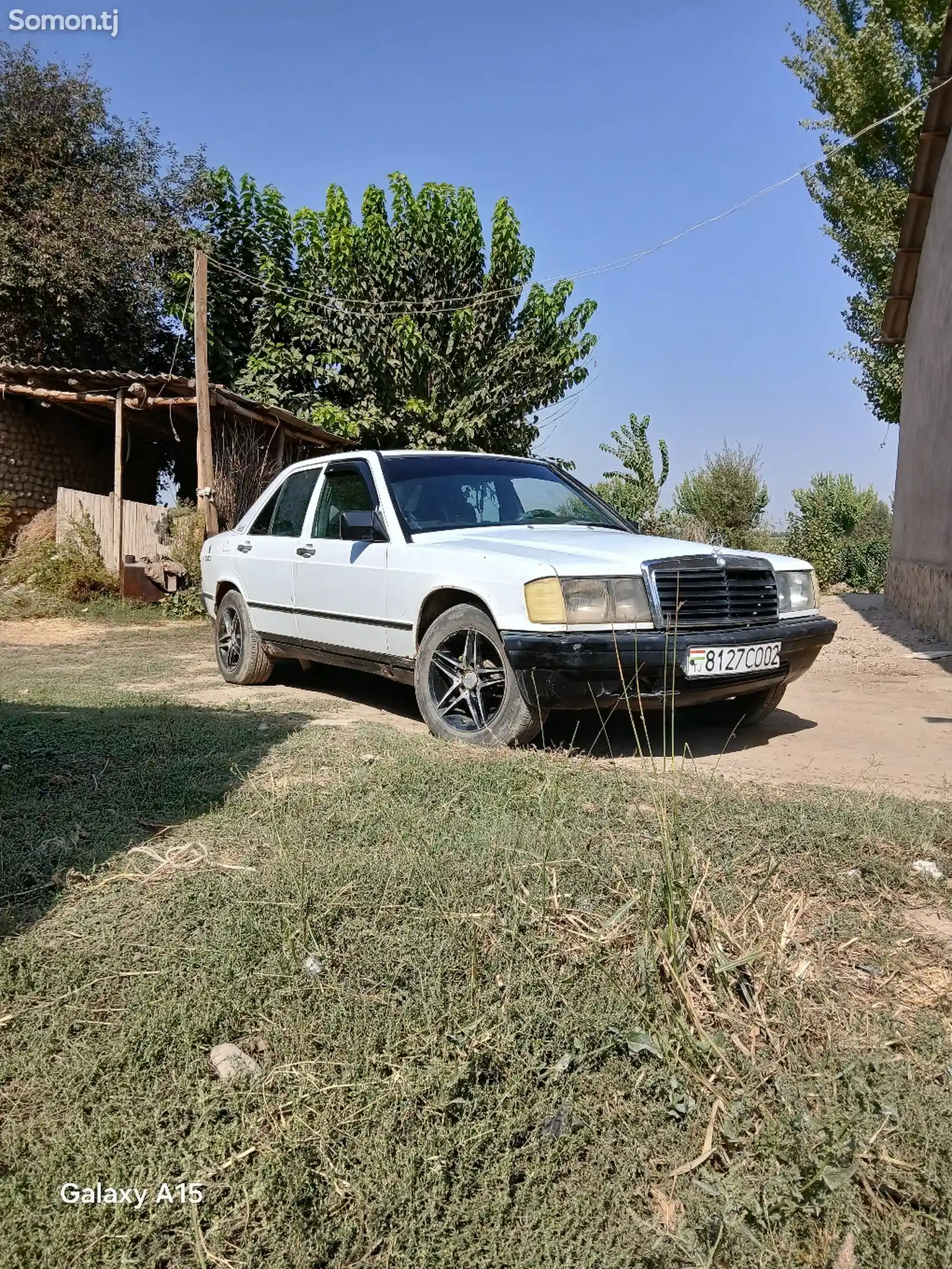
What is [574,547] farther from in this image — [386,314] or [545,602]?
[386,314]

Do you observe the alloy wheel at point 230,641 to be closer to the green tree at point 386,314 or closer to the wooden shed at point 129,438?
the wooden shed at point 129,438

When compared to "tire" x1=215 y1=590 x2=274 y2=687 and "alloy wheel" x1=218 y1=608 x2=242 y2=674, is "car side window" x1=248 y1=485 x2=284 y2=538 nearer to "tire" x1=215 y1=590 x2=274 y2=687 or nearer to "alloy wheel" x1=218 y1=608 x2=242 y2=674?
"tire" x1=215 y1=590 x2=274 y2=687

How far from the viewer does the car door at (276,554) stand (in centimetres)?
612

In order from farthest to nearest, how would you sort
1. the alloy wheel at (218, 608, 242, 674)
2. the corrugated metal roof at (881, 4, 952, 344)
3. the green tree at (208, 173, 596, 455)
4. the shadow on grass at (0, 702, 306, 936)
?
the green tree at (208, 173, 596, 455), the corrugated metal roof at (881, 4, 952, 344), the alloy wheel at (218, 608, 242, 674), the shadow on grass at (0, 702, 306, 936)

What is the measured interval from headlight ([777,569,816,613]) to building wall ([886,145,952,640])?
4.98 m

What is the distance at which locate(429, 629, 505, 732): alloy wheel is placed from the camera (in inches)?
174

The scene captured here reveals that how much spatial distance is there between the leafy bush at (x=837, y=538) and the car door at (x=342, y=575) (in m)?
13.7

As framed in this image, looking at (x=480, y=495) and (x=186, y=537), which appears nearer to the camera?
(x=480, y=495)

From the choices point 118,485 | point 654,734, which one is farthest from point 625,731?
point 118,485

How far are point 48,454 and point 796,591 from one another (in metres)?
14.1

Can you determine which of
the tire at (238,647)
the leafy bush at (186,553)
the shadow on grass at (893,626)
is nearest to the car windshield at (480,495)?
the tire at (238,647)

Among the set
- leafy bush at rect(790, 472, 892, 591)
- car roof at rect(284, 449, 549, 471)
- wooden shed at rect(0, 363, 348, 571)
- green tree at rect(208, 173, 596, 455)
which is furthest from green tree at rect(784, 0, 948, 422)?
car roof at rect(284, 449, 549, 471)

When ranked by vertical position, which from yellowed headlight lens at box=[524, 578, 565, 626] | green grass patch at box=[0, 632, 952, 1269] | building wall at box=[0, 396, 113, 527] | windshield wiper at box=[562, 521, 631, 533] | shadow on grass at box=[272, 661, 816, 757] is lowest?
green grass patch at box=[0, 632, 952, 1269]

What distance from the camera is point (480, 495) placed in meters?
5.56
